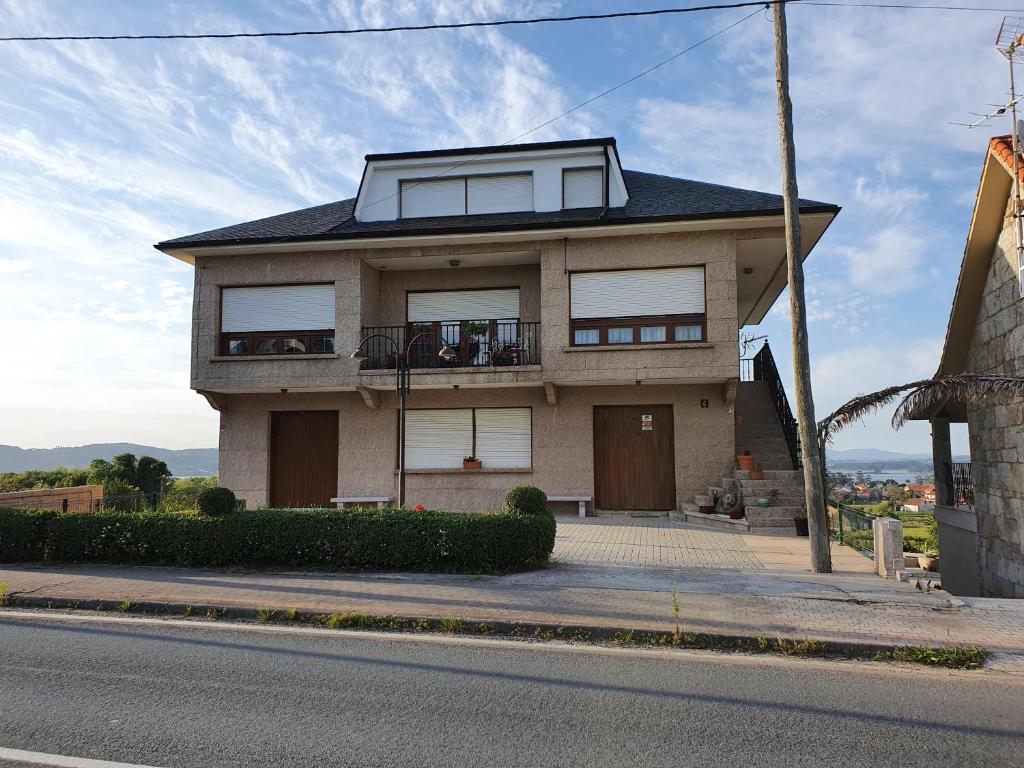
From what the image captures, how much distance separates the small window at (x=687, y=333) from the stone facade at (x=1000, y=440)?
5.45 metres

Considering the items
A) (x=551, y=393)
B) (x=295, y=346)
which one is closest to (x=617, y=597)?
(x=551, y=393)

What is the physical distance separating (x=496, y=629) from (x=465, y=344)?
456 inches

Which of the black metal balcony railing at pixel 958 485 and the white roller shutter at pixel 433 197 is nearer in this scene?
the black metal balcony railing at pixel 958 485

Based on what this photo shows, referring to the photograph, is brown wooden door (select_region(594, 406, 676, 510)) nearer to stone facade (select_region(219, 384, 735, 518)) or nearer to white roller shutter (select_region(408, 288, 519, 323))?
stone facade (select_region(219, 384, 735, 518))

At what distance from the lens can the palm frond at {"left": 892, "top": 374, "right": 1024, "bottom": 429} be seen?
10.5 meters

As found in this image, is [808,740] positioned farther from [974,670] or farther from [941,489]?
[941,489]

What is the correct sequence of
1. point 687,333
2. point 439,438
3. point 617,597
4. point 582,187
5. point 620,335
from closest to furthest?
point 617,597
point 687,333
point 620,335
point 439,438
point 582,187

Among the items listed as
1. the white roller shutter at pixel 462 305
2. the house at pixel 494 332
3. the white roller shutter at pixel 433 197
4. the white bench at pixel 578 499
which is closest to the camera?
the house at pixel 494 332

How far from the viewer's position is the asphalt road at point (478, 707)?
430 cm

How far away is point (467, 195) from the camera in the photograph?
19578mm

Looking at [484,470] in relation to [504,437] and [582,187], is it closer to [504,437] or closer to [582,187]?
[504,437]

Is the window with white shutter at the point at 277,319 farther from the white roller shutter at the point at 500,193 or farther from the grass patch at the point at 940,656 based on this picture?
the grass patch at the point at 940,656

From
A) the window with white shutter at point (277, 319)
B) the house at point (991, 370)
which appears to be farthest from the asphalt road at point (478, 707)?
the window with white shutter at point (277, 319)

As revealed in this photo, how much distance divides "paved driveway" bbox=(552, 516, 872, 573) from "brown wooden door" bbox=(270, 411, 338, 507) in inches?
275
